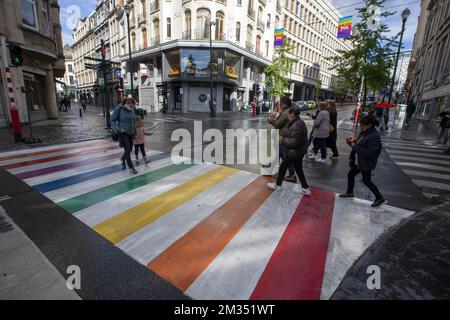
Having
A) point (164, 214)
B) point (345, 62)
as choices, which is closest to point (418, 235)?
point (164, 214)

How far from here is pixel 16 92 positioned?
1262 cm

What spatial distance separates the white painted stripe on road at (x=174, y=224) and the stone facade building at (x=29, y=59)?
9.58 metres

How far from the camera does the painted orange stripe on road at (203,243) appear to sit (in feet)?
8.14

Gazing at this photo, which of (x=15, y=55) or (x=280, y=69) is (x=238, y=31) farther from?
(x=15, y=55)

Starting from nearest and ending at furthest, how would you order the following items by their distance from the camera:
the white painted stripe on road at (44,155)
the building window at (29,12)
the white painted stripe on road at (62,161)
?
the white painted stripe on road at (62,161) → the white painted stripe on road at (44,155) → the building window at (29,12)

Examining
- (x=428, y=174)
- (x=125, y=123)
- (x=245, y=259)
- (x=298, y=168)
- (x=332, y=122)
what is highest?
(x=332, y=122)

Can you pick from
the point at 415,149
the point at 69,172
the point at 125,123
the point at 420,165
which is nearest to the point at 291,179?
the point at 125,123

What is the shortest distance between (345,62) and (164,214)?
21.1 metres

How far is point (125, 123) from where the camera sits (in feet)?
18.6

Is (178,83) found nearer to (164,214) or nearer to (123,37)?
(123,37)

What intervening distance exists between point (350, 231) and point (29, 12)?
20.1 metres

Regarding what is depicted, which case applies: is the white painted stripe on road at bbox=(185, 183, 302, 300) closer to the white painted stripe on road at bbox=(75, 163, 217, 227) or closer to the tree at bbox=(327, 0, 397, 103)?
the white painted stripe on road at bbox=(75, 163, 217, 227)

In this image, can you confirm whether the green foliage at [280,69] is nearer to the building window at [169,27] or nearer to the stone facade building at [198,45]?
the stone facade building at [198,45]

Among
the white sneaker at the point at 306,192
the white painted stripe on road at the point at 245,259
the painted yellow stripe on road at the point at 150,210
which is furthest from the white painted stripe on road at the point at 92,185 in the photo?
the white sneaker at the point at 306,192
